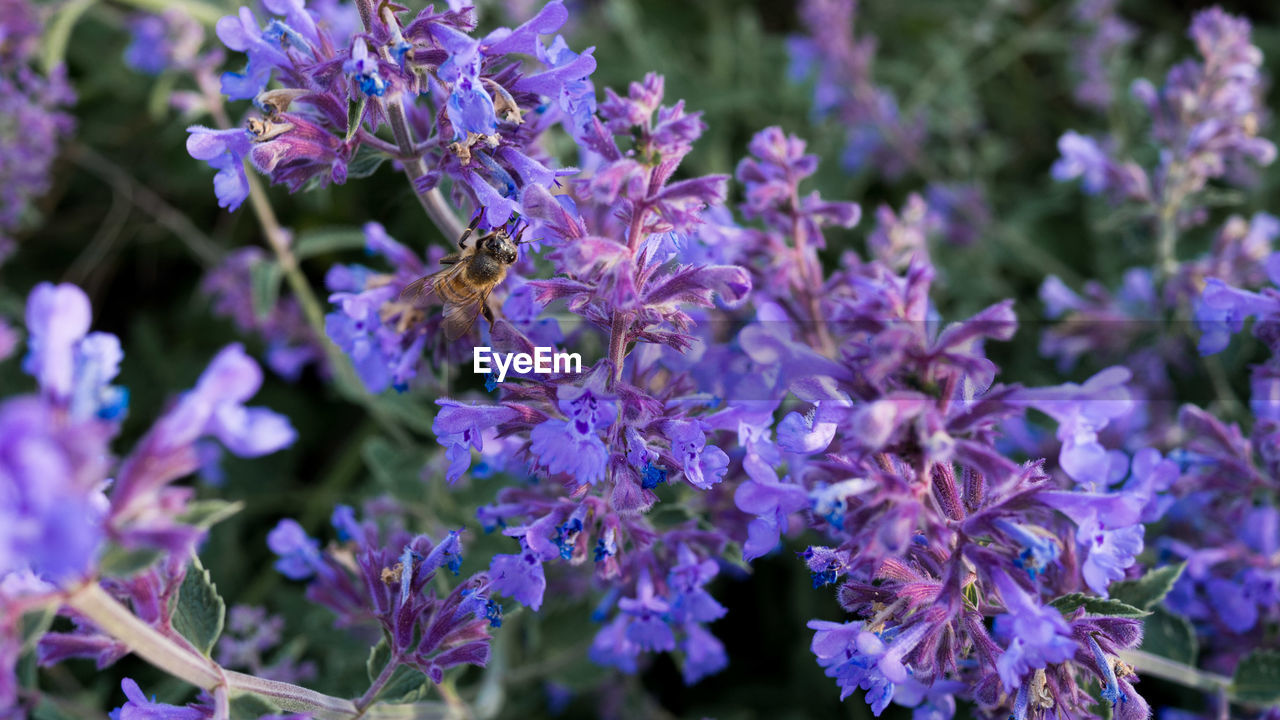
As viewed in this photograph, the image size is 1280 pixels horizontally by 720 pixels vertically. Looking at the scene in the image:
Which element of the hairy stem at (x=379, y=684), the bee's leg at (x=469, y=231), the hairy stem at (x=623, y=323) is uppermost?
the bee's leg at (x=469, y=231)

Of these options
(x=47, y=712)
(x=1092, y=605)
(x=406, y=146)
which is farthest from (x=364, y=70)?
(x=47, y=712)

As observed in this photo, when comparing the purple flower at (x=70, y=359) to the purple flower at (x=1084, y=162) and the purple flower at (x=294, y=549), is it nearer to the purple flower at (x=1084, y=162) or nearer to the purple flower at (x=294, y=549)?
the purple flower at (x=294, y=549)

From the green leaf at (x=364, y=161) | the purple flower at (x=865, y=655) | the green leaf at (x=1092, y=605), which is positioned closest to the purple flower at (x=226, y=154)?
the green leaf at (x=364, y=161)

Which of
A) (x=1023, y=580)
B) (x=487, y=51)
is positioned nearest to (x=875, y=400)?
(x=1023, y=580)

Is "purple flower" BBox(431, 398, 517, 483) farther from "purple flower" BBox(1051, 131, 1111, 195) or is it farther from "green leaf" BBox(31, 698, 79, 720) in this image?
"purple flower" BBox(1051, 131, 1111, 195)

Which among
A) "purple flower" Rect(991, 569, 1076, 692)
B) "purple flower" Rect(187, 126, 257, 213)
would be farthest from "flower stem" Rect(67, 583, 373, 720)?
"purple flower" Rect(991, 569, 1076, 692)

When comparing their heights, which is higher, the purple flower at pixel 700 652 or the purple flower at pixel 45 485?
the purple flower at pixel 45 485
